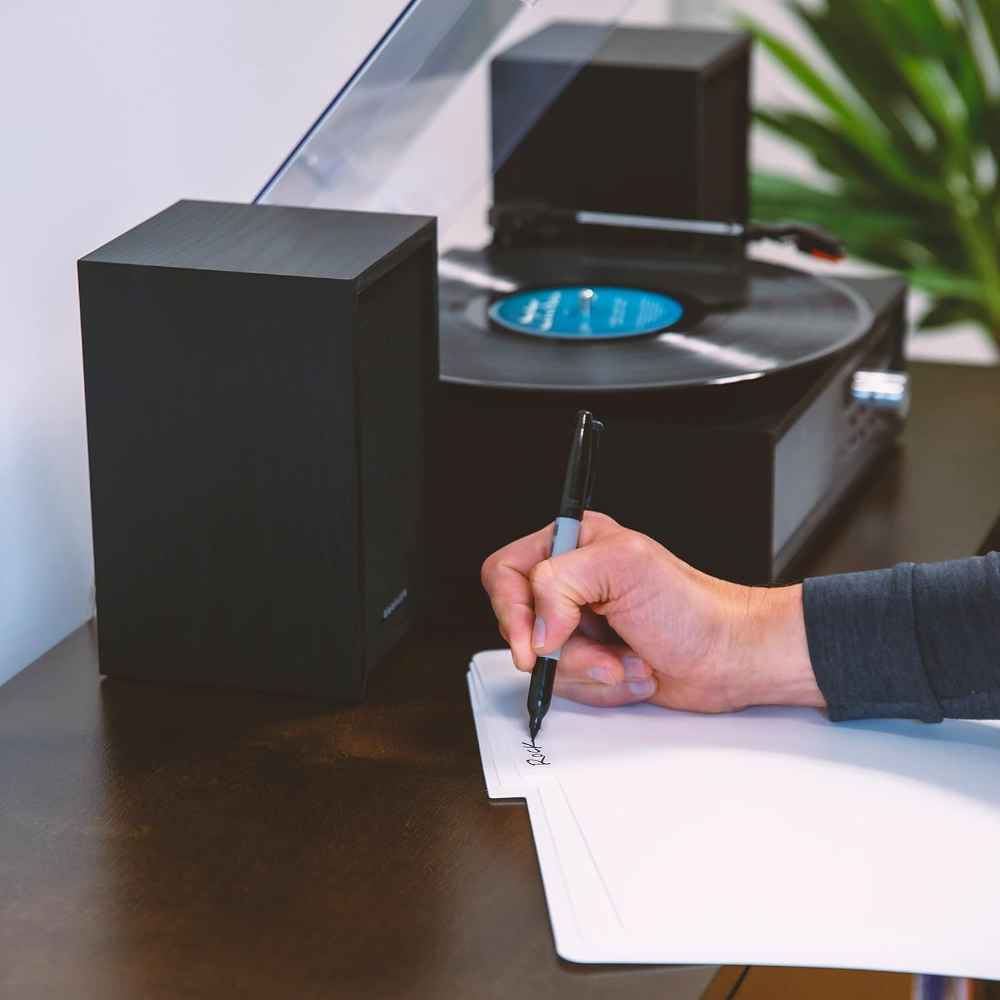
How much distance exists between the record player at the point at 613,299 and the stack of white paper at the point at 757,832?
0.45ft

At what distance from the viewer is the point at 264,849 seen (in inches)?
30.9

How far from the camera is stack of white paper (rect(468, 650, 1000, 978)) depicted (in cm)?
70

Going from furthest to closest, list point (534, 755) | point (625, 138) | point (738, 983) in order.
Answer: point (625, 138) < point (534, 755) < point (738, 983)

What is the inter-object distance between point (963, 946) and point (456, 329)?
1.91 ft

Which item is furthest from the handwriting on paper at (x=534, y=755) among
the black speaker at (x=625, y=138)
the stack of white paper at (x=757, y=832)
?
the black speaker at (x=625, y=138)

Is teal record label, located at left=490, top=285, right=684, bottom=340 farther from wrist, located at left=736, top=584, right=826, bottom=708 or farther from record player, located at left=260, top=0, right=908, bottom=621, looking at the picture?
wrist, located at left=736, top=584, right=826, bottom=708

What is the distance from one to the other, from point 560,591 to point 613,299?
372 mm

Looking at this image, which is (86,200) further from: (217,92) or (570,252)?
(570,252)

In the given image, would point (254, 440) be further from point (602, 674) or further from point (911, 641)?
point (911, 641)

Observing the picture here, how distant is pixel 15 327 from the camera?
100cm

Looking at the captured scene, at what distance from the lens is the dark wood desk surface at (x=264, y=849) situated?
27.2 inches

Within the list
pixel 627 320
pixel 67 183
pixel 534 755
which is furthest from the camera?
pixel 627 320

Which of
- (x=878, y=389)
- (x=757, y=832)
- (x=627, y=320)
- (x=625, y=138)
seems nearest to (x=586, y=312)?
(x=627, y=320)

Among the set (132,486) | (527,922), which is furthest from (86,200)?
(527,922)
